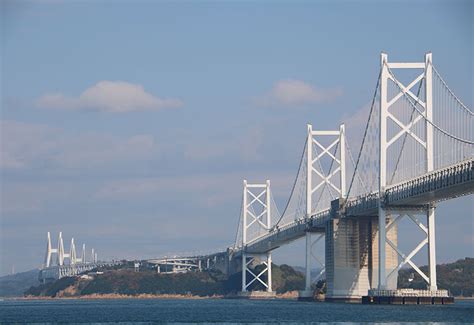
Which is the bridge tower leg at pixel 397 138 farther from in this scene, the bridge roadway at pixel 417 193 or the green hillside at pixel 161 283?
the green hillside at pixel 161 283

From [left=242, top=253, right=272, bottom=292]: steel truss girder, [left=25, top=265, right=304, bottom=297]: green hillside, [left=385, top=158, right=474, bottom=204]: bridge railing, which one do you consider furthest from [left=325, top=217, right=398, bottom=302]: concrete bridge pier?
[left=25, top=265, right=304, bottom=297]: green hillside

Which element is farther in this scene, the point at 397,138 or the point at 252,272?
the point at 252,272

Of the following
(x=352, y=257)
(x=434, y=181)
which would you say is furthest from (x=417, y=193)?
(x=352, y=257)

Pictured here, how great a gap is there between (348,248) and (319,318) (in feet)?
75.2

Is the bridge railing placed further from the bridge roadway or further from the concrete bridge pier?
the concrete bridge pier

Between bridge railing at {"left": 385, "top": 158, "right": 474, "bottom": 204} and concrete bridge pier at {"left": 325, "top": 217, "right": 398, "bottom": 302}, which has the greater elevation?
bridge railing at {"left": 385, "top": 158, "right": 474, "bottom": 204}

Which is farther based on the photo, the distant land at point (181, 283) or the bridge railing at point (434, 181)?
the distant land at point (181, 283)

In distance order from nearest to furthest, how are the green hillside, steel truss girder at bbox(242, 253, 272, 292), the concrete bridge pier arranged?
1. the concrete bridge pier
2. steel truss girder at bbox(242, 253, 272, 292)
3. the green hillside

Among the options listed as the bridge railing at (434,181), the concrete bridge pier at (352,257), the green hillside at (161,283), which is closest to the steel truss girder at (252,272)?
the green hillside at (161,283)

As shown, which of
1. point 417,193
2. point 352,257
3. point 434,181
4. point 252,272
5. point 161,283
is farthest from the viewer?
point 161,283

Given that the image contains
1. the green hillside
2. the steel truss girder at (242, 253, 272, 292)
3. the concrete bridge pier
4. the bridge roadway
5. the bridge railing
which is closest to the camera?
the bridge railing

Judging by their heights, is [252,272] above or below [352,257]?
above

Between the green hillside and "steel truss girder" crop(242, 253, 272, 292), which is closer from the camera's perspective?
"steel truss girder" crop(242, 253, 272, 292)

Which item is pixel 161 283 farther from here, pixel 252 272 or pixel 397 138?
pixel 397 138
